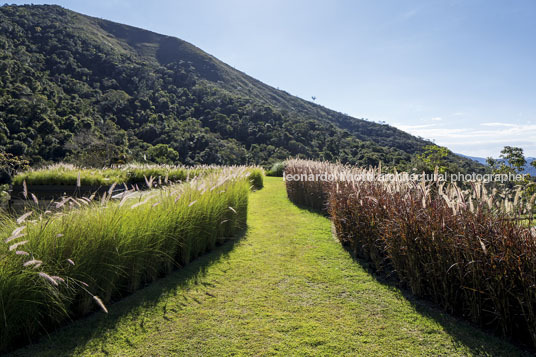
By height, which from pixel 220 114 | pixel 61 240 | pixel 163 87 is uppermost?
pixel 163 87

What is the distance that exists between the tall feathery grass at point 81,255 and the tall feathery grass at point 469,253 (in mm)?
2684

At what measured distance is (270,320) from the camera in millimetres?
2572

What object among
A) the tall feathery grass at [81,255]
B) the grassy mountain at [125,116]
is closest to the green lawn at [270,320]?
the tall feathery grass at [81,255]

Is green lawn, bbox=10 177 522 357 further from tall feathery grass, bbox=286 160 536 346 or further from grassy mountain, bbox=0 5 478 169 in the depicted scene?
grassy mountain, bbox=0 5 478 169

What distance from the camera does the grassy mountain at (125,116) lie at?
30.4 meters

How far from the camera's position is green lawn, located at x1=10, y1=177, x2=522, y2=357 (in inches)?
85.4

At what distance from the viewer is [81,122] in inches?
1396

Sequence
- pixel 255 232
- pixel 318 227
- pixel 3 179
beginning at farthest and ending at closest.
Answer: pixel 3 179 → pixel 318 227 → pixel 255 232

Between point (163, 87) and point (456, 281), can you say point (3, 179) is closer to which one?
point (456, 281)

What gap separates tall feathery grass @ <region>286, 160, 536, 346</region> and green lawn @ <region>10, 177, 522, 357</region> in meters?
0.20

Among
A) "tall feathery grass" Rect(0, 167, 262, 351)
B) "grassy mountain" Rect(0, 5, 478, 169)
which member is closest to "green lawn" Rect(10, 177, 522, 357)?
"tall feathery grass" Rect(0, 167, 262, 351)

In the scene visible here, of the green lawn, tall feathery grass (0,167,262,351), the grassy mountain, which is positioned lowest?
the green lawn

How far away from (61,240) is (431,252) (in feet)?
11.3

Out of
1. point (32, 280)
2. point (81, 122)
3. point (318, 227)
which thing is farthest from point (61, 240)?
point (81, 122)
